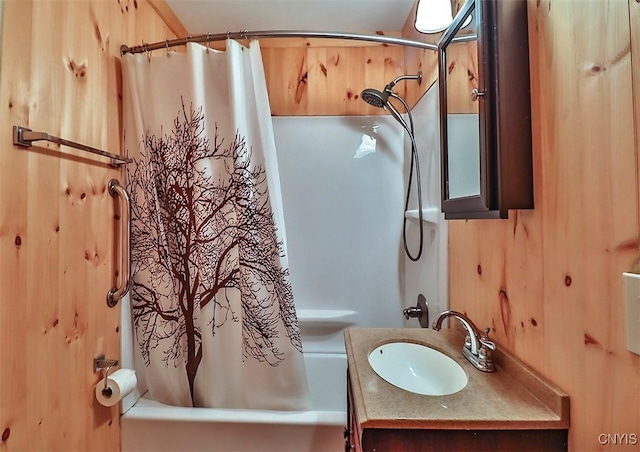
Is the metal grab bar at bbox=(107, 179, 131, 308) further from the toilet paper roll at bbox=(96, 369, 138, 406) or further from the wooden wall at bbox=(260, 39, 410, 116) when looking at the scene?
the wooden wall at bbox=(260, 39, 410, 116)

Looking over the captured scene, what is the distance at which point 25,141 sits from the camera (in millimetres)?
986

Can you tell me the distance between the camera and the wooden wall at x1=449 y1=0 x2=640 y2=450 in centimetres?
56

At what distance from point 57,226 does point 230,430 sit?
1013 mm

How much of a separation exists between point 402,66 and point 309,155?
840 millimetres

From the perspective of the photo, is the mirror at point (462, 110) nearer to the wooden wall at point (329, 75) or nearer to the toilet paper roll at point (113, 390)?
the wooden wall at point (329, 75)

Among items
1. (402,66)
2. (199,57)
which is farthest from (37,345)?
(402,66)

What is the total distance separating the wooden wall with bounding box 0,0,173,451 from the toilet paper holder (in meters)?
0.03

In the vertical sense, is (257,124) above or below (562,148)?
above

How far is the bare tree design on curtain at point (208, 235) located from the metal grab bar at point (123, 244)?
0.08m

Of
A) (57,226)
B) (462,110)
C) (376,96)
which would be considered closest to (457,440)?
(462,110)

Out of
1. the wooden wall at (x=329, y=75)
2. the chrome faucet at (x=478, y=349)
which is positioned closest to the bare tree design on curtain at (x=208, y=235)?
the chrome faucet at (x=478, y=349)

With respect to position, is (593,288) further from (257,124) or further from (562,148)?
(257,124)

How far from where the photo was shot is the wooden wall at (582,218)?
22.0 inches

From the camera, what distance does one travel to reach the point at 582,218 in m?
0.66
